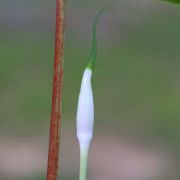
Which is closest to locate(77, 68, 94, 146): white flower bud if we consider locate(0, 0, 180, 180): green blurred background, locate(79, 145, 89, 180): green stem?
locate(79, 145, 89, 180): green stem

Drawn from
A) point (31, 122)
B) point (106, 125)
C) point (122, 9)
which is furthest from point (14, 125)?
point (122, 9)

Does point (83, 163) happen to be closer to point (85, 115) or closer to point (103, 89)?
point (85, 115)

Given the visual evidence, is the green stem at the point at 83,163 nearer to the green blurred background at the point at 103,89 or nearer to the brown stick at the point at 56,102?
the brown stick at the point at 56,102

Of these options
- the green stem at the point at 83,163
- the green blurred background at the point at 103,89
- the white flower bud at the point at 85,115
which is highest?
the green blurred background at the point at 103,89

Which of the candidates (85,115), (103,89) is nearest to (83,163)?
(85,115)

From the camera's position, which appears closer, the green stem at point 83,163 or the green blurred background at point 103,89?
the green stem at point 83,163

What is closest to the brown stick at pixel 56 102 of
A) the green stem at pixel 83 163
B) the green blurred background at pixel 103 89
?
the green stem at pixel 83 163

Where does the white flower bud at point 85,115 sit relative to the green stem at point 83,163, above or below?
above
